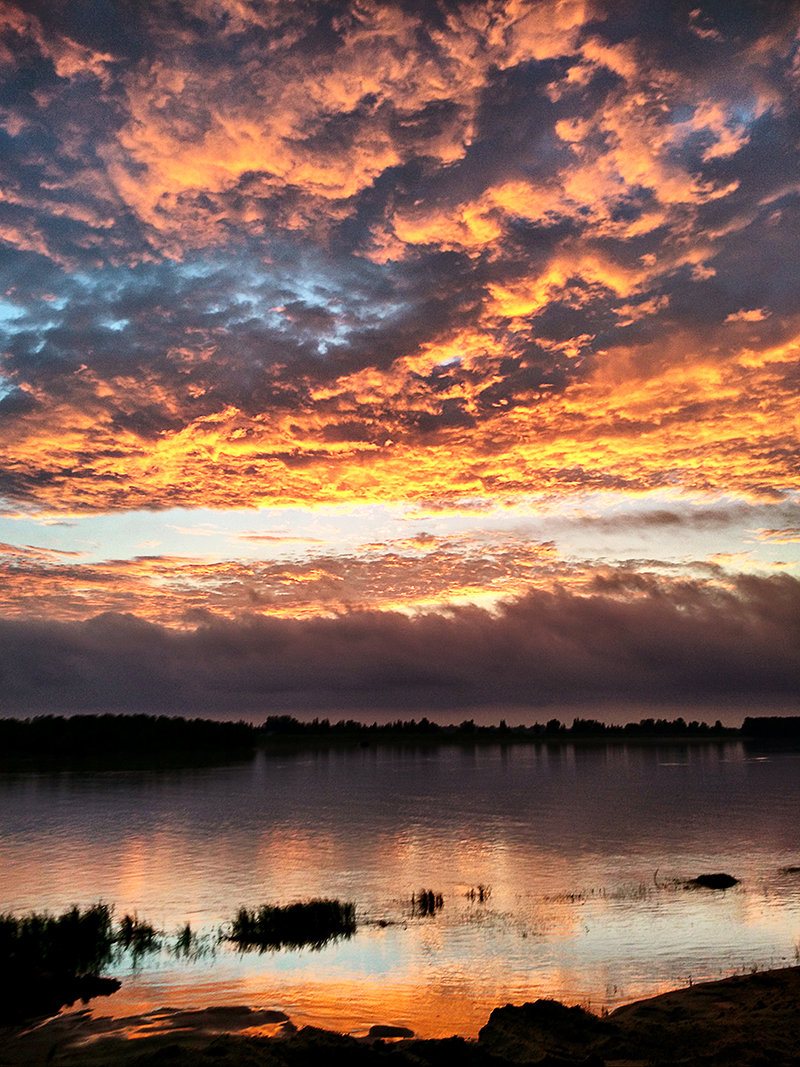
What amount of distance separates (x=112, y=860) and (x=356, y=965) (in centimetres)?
2707

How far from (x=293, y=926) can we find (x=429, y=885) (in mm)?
12079

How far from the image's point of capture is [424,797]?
89.2m

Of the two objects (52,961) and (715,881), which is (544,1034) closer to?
(52,961)

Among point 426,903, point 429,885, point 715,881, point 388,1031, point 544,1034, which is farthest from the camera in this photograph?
point 429,885

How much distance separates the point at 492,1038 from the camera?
15211 millimetres

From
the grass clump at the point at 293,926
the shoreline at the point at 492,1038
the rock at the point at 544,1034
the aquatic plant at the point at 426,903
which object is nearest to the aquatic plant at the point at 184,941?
the grass clump at the point at 293,926

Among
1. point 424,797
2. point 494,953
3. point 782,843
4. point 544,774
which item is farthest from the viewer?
point 544,774

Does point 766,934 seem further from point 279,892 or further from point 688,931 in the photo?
point 279,892

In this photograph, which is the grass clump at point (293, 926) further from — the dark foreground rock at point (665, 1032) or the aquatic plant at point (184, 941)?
the dark foreground rock at point (665, 1032)

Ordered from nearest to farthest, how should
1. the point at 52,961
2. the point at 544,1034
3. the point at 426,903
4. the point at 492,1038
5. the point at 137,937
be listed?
the point at 492,1038, the point at 544,1034, the point at 52,961, the point at 137,937, the point at 426,903

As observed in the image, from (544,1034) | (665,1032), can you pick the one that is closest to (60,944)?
(544,1034)

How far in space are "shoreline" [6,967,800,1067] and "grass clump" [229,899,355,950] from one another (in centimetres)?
787

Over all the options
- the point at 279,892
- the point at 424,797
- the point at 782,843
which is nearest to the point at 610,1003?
the point at 279,892

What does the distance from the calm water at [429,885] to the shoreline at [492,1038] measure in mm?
1805
